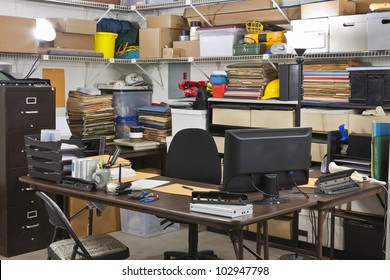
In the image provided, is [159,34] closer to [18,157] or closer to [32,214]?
[18,157]

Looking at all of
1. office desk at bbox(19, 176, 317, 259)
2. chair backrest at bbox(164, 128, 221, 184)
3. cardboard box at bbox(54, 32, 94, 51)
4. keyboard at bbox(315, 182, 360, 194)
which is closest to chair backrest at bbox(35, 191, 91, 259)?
office desk at bbox(19, 176, 317, 259)

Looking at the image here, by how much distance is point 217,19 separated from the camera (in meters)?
5.52

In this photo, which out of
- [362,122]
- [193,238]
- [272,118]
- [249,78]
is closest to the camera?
[193,238]

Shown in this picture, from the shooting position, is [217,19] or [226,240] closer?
[226,240]

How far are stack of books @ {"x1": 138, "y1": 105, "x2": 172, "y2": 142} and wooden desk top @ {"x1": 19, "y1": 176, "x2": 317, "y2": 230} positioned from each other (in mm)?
2097

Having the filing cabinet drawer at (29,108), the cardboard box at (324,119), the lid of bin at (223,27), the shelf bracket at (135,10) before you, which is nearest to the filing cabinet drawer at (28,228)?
the filing cabinet drawer at (29,108)

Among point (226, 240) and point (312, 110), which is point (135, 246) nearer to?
point (226, 240)

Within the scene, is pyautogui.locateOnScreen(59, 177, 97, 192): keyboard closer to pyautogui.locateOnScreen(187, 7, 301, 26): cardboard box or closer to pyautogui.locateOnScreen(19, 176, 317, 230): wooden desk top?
pyautogui.locateOnScreen(19, 176, 317, 230): wooden desk top

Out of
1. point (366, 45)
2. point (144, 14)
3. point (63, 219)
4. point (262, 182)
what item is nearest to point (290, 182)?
point (262, 182)

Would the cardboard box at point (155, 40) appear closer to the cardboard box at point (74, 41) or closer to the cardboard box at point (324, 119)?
the cardboard box at point (74, 41)

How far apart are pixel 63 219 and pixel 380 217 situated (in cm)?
233

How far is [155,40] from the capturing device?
5797 millimetres

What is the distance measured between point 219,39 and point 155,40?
2.56 ft

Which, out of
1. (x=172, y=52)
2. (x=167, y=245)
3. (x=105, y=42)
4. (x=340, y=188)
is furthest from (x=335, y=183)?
(x=105, y=42)
